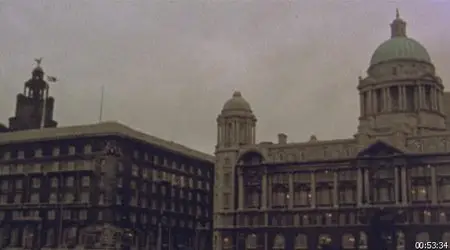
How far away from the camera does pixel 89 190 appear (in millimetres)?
121250

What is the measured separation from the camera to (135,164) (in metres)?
127

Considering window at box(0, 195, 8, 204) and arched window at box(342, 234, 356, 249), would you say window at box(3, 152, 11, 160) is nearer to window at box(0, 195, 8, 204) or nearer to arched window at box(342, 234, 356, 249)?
window at box(0, 195, 8, 204)

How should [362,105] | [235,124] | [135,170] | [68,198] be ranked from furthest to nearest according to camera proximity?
[362,105], [235,124], [135,170], [68,198]

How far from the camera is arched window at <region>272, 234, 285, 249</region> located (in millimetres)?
127500

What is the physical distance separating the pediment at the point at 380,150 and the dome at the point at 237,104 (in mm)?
27552

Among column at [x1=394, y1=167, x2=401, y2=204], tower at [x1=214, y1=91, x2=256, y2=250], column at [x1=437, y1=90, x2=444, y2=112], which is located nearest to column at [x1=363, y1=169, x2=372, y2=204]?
column at [x1=394, y1=167, x2=401, y2=204]

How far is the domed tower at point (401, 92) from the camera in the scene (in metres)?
131

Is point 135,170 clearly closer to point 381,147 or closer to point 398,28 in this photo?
point 381,147

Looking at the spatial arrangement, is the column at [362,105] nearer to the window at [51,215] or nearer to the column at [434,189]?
the column at [434,189]

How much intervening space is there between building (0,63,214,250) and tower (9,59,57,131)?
1895cm

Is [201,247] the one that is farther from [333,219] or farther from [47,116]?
[47,116]

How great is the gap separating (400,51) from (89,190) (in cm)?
6955

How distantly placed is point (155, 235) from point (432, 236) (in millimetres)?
52392

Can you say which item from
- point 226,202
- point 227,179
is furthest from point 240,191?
point 227,179
